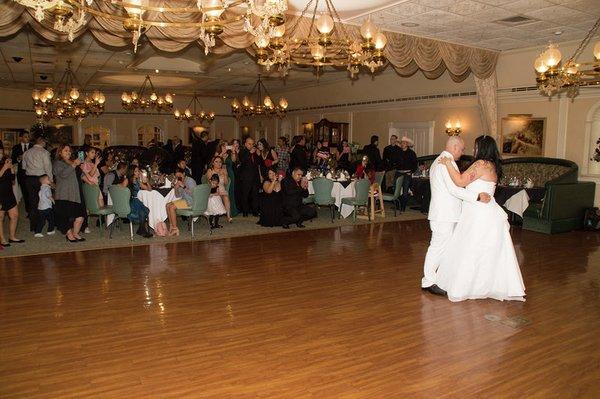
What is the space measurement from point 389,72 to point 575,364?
1159 centimetres

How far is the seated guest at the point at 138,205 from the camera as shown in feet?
24.6

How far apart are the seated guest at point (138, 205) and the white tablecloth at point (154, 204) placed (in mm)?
60

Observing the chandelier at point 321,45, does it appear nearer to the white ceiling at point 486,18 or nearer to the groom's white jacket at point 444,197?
the white ceiling at point 486,18

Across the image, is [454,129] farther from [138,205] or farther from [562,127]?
[138,205]

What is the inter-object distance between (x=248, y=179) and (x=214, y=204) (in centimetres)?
167

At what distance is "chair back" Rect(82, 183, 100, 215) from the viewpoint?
7.18 meters

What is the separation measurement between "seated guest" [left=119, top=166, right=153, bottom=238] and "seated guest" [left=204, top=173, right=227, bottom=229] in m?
0.99

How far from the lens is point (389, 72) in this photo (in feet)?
45.6

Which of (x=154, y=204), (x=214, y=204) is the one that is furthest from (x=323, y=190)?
(x=154, y=204)

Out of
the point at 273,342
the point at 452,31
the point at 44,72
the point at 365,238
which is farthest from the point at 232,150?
the point at 44,72

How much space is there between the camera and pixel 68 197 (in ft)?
22.8

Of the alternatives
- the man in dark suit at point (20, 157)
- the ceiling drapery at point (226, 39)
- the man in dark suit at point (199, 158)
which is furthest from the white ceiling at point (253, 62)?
the man in dark suit at point (20, 157)

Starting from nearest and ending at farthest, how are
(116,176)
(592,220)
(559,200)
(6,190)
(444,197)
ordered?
(444,197), (6,190), (116,176), (559,200), (592,220)

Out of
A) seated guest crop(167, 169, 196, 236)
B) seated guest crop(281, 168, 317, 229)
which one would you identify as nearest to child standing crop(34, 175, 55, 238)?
seated guest crop(167, 169, 196, 236)
